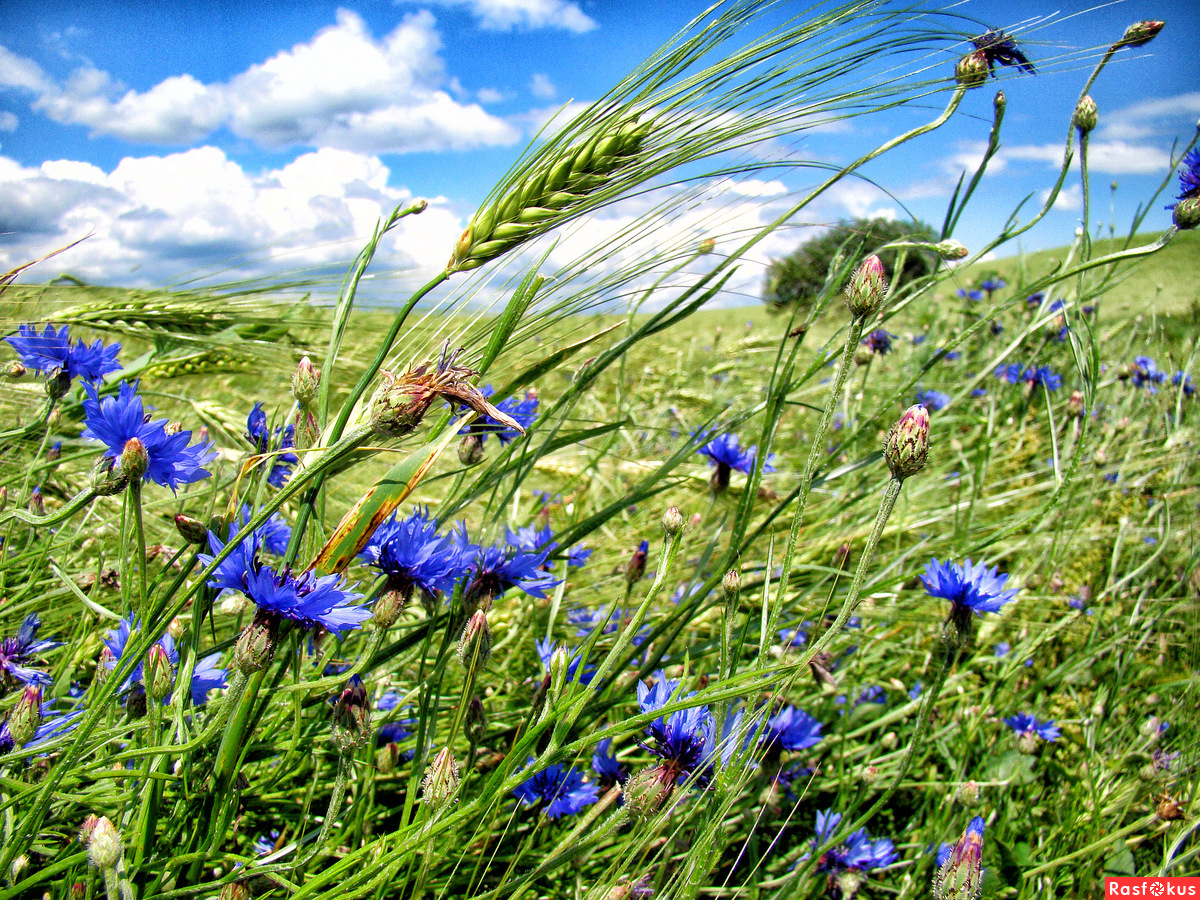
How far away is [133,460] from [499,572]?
36cm

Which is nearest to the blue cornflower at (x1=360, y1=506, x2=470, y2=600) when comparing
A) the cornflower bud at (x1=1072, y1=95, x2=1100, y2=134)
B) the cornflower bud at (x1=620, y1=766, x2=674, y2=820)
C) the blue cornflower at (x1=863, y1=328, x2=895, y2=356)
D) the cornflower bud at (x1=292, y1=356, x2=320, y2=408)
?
the cornflower bud at (x1=292, y1=356, x2=320, y2=408)

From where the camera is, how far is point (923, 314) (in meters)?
3.37

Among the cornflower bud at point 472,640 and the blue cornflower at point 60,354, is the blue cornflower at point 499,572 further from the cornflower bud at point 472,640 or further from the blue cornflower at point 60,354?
the blue cornflower at point 60,354

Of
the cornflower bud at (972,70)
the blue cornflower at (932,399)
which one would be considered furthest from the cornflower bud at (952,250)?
the blue cornflower at (932,399)

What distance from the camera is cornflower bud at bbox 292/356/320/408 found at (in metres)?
0.60

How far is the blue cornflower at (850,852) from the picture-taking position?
87 centimetres

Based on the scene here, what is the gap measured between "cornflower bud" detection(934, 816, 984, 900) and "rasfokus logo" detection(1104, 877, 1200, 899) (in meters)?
0.39

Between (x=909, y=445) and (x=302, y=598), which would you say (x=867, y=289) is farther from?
(x=302, y=598)

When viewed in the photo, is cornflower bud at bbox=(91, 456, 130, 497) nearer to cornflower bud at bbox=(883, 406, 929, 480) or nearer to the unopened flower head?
the unopened flower head

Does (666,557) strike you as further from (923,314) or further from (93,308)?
(923,314)

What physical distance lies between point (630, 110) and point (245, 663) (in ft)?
2.08

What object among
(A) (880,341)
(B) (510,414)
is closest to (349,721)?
(B) (510,414)

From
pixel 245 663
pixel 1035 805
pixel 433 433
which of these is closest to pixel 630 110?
pixel 433 433

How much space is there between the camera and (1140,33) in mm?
903
